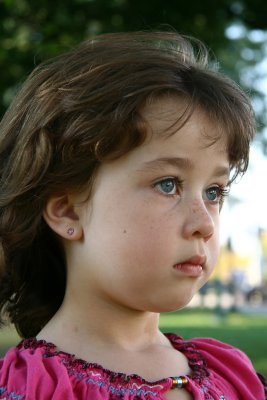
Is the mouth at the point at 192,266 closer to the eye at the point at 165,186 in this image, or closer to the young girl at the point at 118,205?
the young girl at the point at 118,205

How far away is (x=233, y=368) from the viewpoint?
2602 millimetres

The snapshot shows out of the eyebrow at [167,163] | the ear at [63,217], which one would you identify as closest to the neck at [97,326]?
the ear at [63,217]

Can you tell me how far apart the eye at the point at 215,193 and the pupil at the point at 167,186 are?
0.14 m

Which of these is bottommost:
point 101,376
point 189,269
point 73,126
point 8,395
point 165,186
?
point 8,395

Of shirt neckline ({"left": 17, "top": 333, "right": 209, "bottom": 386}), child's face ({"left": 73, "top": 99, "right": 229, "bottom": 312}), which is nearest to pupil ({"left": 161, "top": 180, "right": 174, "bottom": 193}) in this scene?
child's face ({"left": 73, "top": 99, "right": 229, "bottom": 312})

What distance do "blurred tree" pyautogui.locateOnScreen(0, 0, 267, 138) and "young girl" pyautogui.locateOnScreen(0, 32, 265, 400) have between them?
5.94 meters

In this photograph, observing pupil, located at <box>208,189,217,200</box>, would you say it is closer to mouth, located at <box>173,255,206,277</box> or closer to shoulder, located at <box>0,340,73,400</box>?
mouth, located at <box>173,255,206,277</box>

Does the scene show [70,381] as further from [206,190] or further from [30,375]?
[206,190]

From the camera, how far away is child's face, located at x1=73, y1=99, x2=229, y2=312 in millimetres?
2154

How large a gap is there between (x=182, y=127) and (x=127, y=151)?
17 cm

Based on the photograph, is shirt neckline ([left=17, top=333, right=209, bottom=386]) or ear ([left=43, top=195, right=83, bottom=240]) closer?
shirt neckline ([left=17, top=333, right=209, bottom=386])

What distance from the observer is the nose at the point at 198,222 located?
7.09 feet

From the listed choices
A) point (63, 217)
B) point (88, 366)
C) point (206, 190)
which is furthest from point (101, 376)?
point (206, 190)

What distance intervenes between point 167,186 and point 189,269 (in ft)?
0.77
